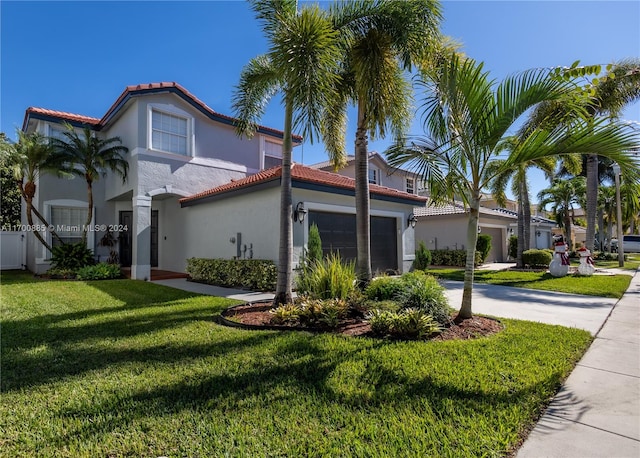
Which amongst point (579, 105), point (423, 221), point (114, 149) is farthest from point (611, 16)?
point (423, 221)

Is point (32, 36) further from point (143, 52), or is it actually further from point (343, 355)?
point (343, 355)

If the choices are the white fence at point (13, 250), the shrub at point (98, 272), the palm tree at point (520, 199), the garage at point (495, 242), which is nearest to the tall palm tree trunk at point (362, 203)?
the shrub at point (98, 272)

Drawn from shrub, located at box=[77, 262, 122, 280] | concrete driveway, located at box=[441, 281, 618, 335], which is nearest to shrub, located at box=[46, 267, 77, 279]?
shrub, located at box=[77, 262, 122, 280]

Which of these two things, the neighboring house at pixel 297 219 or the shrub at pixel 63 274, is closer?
the neighboring house at pixel 297 219

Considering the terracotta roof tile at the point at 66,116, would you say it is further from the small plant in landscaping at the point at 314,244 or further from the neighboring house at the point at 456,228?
the neighboring house at the point at 456,228

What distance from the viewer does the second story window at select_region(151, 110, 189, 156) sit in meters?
14.2

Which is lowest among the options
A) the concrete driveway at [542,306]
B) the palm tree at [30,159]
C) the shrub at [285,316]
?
the concrete driveway at [542,306]

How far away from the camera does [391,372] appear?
400cm

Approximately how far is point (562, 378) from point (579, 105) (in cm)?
449

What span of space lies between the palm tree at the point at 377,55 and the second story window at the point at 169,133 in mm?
9433

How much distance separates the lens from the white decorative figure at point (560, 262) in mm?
14234

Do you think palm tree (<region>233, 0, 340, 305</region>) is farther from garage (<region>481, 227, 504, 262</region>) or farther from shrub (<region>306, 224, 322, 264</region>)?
garage (<region>481, 227, 504, 262</region>)

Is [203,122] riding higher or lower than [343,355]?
higher

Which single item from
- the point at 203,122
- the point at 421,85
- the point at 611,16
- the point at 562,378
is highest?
the point at 203,122
